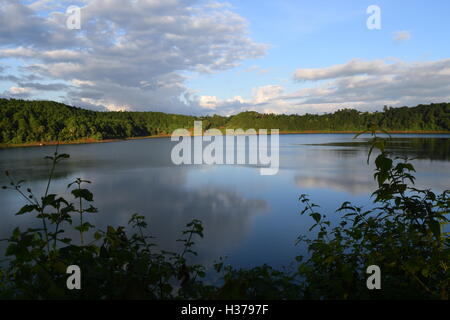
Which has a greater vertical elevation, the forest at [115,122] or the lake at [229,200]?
the forest at [115,122]

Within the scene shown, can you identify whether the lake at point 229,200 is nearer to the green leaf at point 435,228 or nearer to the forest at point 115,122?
the green leaf at point 435,228

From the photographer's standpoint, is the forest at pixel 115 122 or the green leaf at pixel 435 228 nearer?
the green leaf at pixel 435 228

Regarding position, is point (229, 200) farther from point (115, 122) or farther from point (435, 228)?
point (115, 122)

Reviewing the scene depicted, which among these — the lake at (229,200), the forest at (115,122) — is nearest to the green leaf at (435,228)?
the lake at (229,200)

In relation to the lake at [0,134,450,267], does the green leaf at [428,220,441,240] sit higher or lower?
higher

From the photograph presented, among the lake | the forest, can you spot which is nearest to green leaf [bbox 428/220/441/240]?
the lake

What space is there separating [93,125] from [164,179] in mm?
94678

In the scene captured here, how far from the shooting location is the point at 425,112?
15225cm

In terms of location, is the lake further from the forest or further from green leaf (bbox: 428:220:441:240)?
the forest

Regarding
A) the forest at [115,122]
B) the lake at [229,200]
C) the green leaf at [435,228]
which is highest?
the forest at [115,122]

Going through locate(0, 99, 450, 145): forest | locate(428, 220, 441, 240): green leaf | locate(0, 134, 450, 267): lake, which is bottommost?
locate(0, 134, 450, 267): lake

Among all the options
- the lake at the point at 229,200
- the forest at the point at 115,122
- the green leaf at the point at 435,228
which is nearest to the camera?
the green leaf at the point at 435,228
